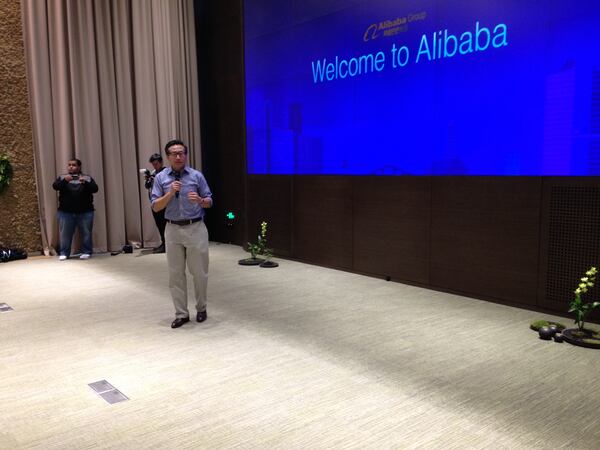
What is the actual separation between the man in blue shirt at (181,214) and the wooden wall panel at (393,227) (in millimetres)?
2356

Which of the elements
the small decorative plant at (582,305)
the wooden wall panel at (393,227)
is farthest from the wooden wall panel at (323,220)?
the small decorative plant at (582,305)

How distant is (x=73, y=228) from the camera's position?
8.12 metres

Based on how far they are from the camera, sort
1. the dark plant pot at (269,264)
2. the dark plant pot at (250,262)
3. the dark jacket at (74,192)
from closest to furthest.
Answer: the dark plant pot at (269,264) → the dark plant pot at (250,262) → the dark jacket at (74,192)

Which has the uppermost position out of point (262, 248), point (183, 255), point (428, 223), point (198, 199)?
point (198, 199)

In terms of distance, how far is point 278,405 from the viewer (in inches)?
120

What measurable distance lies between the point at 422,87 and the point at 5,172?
5968 millimetres

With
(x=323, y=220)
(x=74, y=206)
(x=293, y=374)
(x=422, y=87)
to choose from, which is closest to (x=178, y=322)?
(x=293, y=374)

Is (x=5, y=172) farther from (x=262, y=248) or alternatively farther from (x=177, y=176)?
(x=177, y=176)

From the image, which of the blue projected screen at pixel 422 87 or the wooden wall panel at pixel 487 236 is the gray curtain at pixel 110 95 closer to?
the blue projected screen at pixel 422 87

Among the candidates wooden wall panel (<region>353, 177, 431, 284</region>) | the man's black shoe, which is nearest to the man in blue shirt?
the man's black shoe

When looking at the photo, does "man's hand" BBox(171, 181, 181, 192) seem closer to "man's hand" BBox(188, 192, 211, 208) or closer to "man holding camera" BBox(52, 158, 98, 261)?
"man's hand" BBox(188, 192, 211, 208)

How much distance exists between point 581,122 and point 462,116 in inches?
45.3

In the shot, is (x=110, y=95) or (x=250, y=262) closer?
(x=250, y=262)

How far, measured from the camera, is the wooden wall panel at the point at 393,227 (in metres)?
5.79
